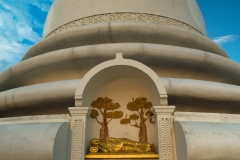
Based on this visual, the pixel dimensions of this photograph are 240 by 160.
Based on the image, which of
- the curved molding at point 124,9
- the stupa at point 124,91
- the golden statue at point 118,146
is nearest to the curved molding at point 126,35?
the stupa at point 124,91

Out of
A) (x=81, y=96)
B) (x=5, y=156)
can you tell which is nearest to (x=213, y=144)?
(x=81, y=96)

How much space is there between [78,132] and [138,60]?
2.86 metres

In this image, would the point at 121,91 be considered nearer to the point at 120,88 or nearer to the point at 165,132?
the point at 120,88

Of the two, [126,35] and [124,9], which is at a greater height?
[124,9]

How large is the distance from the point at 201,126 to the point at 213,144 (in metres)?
0.43

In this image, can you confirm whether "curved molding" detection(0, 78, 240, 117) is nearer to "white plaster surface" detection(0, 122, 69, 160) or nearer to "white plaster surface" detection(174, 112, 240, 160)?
"white plaster surface" detection(174, 112, 240, 160)

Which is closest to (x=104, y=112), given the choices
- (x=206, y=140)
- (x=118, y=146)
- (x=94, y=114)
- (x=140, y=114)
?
(x=94, y=114)

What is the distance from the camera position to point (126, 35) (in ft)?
25.3

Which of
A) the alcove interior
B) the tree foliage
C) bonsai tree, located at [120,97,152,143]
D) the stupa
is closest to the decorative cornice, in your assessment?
the stupa

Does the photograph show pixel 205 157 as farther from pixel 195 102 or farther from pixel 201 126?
pixel 195 102

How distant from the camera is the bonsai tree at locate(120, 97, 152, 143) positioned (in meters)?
6.04

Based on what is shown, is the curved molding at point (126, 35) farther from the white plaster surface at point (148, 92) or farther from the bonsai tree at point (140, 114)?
the bonsai tree at point (140, 114)

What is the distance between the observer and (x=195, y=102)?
645 cm

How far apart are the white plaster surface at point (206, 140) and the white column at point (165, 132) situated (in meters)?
0.17
